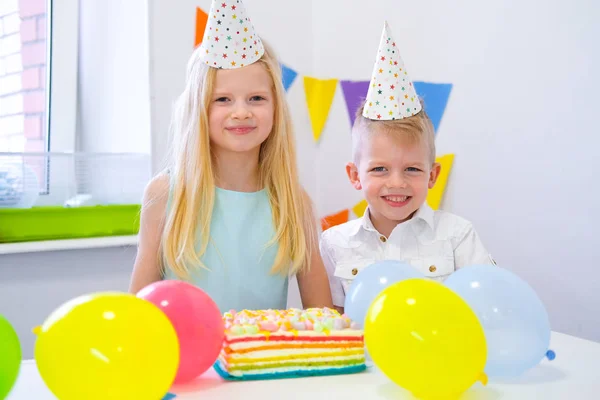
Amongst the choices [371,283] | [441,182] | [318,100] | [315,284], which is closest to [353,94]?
[318,100]

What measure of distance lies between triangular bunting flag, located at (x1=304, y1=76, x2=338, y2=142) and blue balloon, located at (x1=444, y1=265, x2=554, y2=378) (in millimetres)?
1495

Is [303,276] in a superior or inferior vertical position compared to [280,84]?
inferior

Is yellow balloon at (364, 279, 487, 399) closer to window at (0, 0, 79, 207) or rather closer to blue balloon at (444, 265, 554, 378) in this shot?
blue balloon at (444, 265, 554, 378)

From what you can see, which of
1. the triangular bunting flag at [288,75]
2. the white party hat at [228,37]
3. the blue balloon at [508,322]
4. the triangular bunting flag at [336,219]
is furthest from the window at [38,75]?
the blue balloon at [508,322]

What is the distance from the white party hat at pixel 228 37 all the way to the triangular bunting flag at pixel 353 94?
0.82m

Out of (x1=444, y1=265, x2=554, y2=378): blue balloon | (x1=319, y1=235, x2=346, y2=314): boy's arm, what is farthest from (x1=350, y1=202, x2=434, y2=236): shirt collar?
(x1=444, y1=265, x2=554, y2=378): blue balloon

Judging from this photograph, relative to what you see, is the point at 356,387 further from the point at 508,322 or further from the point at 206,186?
the point at 206,186

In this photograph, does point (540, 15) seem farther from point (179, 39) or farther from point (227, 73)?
point (179, 39)

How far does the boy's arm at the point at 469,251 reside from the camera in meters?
1.33

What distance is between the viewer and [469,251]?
1.34 m

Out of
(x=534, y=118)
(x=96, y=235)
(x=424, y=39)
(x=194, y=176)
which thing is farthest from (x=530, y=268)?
(x=96, y=235)

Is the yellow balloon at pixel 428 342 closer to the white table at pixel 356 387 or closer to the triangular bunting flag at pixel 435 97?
the white table at pixel 356 387

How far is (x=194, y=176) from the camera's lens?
1.38 meters

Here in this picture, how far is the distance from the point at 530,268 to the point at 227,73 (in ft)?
2.93
